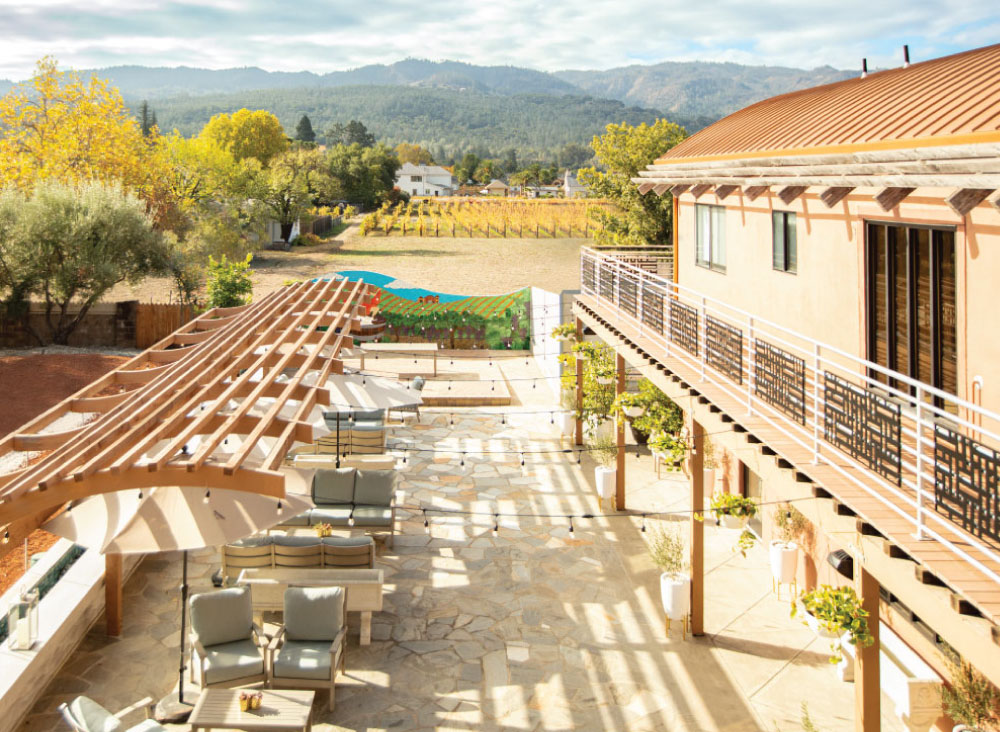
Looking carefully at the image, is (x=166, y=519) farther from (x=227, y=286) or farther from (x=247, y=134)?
(x=247, y=134)

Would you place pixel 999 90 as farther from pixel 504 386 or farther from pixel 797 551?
pixel 504 386

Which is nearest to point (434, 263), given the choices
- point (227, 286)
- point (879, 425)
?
point (227, 286)

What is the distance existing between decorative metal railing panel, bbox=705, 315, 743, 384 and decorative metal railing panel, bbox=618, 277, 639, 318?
143 inches

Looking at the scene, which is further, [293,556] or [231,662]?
[293,556]

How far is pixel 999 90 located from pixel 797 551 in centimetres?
569

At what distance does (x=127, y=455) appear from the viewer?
5961 mm

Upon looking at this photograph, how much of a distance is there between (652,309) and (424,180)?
133 metres

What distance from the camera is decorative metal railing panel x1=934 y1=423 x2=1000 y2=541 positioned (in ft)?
15.5

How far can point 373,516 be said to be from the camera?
1205cm

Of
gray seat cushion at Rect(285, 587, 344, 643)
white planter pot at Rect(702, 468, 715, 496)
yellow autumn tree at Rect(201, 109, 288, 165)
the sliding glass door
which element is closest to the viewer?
the sliding glass door

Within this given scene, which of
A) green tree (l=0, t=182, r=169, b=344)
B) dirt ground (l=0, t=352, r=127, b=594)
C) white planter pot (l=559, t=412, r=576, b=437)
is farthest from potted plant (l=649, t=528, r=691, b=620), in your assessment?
green tree (l=0, t=182, r=169, b=344)

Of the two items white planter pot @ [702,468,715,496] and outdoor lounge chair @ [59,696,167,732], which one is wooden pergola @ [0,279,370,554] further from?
white planter pot @ [702,468,715,496]

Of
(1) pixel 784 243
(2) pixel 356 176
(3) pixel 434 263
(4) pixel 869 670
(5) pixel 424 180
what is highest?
(5) pixel 424 180

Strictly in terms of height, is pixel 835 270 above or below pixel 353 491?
above
